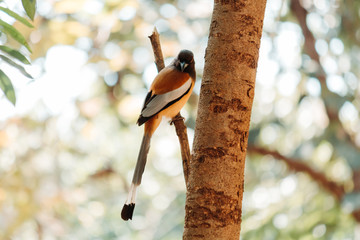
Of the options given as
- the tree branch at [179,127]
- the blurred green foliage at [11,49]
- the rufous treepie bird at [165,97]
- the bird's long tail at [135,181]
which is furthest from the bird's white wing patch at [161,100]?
the blurred green foliage at [11,49]

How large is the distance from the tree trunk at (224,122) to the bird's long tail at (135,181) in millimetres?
635

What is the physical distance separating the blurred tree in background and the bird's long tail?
8.19 feet

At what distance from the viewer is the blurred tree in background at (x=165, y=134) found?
16.9 ft

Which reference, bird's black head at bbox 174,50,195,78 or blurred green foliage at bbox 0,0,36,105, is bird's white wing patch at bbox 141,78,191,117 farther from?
blurred green foliage at bbox 0,0,36,105

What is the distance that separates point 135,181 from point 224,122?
0.88 m

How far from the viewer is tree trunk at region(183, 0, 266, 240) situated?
1.32 m

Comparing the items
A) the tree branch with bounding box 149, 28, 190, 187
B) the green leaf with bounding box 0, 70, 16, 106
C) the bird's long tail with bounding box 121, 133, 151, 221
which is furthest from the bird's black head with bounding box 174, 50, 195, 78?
the green leaf with bounding box 0, 70, 16, 106

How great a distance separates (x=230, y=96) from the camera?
4.65ft

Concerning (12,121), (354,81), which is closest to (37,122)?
(12,121)

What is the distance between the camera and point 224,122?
4.58ft

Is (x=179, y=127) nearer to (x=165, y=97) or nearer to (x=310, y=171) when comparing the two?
(x=165, y=97)

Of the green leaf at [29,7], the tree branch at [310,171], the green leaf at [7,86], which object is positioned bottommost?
the green leaf at [7,86]

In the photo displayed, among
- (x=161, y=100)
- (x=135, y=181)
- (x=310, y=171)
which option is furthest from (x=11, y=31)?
(x=310, y=171)

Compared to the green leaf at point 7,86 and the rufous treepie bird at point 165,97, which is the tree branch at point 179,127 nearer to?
the rufous treepie bird at point 165,97
